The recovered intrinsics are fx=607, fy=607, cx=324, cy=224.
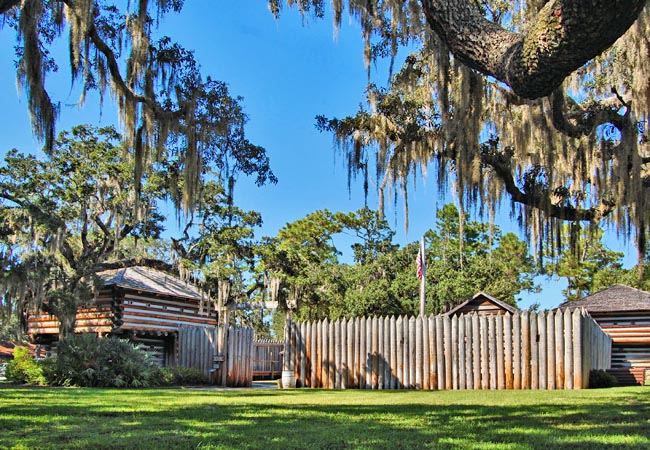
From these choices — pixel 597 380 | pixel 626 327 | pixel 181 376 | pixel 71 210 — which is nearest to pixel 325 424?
pixel 597 380

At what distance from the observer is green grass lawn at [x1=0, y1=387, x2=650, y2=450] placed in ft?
15.6

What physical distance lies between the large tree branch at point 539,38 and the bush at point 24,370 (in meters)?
14.3

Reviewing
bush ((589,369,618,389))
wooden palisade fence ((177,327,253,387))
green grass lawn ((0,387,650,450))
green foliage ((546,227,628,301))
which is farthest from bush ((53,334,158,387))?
green foliage ((546,227,628,301))

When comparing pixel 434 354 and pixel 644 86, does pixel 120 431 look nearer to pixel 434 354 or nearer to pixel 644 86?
pixel 644 86

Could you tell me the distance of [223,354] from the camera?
17.2 metres

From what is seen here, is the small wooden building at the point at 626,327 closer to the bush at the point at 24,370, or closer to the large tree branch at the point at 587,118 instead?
the large tree branch at the point at 587,118

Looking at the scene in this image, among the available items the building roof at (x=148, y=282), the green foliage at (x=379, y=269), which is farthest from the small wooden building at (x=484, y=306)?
the building roof at (x=148, y=282)

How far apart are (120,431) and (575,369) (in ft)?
32.9

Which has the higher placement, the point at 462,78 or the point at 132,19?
the point at 132,19

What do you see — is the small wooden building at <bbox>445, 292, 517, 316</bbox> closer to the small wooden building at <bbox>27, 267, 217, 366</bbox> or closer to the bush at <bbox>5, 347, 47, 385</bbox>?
the small wooden building at <bbox>27, 267, 217, 366</bbox>

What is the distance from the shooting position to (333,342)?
14961mm

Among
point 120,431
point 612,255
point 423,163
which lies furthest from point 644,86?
point 612,255

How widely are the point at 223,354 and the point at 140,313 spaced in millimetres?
6274

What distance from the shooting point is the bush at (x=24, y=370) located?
15453 mm
